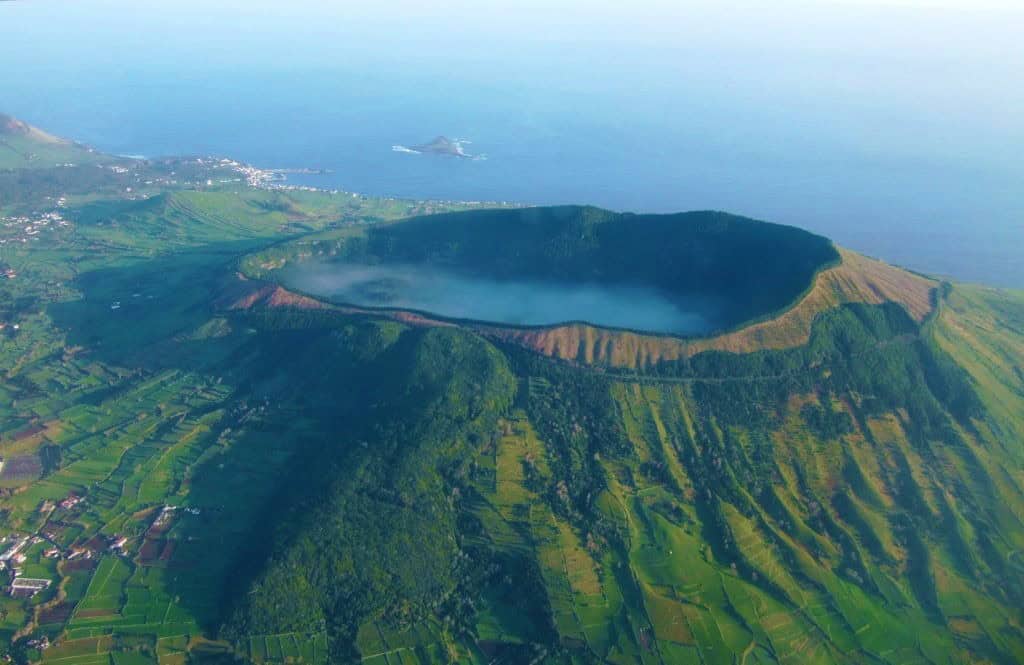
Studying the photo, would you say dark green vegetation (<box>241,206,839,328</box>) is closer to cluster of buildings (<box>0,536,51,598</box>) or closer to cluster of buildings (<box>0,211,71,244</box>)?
cluster of buildings (<box>0,536,51,598</box>)

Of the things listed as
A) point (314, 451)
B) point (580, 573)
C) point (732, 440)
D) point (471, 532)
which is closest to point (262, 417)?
point (314, 451)

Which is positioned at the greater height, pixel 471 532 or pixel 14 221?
pixel 471 532

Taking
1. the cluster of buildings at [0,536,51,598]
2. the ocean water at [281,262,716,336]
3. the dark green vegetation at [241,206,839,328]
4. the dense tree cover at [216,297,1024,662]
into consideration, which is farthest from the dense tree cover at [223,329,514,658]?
the dark green vegetation at [241,206,839,328]

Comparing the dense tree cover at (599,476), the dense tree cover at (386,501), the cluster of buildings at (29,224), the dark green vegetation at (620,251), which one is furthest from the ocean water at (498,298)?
the cluster of buildings at (29,224)

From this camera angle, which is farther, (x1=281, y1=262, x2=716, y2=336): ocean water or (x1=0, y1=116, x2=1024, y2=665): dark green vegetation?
(x1=281, y1=262, x2=716, y2=336): ocean water

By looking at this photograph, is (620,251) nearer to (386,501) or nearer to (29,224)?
(386,501)

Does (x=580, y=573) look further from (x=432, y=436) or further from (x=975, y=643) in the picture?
(x=975, y=643)

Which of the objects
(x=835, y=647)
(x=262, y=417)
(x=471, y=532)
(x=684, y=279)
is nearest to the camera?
(x=835, y=647)
